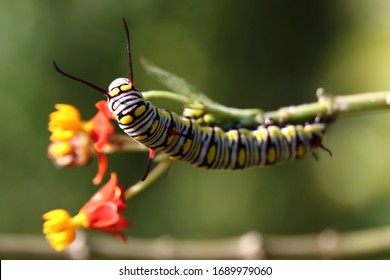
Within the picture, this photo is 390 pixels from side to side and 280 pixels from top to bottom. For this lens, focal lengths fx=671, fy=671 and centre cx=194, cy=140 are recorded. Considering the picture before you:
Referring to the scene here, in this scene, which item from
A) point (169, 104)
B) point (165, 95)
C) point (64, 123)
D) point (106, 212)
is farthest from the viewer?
point (169, 104)

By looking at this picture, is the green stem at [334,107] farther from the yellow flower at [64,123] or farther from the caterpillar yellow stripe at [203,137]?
the yellow flower at [64,123]

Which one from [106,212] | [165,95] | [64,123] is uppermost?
[64,123]

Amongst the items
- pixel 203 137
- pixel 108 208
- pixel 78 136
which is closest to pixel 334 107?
pixel 203 137

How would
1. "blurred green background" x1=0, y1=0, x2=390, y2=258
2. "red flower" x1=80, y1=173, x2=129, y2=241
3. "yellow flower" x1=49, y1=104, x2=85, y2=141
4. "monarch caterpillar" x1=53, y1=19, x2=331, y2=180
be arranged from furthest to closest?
"blurred green background" x1=0, y1=0, x2=390, y2=258 < "yellow flower" x1=49, y1=104, x2=85, y2=141 < "red flower" x1=80, y1=173, x2=129, y2=241 < "monarch caterpillar" x1=53, y1=19, x2=331, y2=180

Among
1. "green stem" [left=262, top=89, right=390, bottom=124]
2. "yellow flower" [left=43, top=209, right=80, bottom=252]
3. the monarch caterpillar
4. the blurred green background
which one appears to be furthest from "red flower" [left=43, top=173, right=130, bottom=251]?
the blurred green background

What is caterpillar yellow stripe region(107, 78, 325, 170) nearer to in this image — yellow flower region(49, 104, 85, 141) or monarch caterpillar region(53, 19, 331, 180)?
monarch caterpillar region(53, 19, 331, 180)

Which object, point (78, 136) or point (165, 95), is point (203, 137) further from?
point (78, 136)

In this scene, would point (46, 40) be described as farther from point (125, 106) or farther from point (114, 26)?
point (125, 106)
